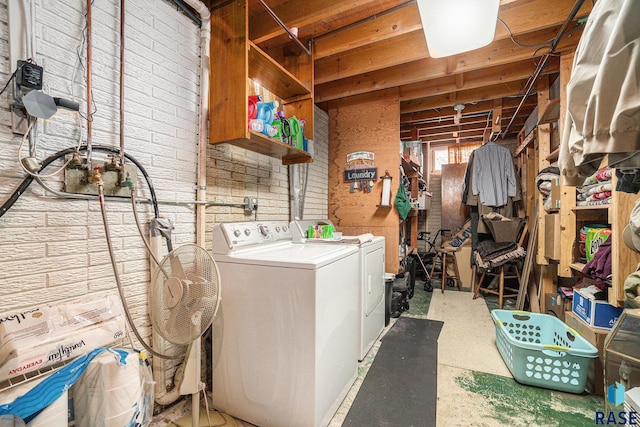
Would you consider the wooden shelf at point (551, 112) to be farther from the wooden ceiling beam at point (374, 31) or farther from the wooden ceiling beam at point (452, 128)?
the wooden ceiling beam at point (452, 128)

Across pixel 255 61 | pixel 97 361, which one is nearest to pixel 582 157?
pixel 255 61

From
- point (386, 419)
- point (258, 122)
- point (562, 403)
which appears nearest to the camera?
point (386, 419)

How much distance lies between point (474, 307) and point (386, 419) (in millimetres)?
2409

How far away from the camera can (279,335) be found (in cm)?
147

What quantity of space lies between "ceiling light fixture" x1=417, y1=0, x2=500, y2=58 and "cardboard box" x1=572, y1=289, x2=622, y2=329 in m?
1.86

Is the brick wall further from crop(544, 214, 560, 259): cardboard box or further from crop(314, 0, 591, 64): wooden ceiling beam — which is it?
crop(544, 214, 560, 259): cardboard box

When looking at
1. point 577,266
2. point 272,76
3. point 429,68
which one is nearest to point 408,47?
Answer: point 429,68

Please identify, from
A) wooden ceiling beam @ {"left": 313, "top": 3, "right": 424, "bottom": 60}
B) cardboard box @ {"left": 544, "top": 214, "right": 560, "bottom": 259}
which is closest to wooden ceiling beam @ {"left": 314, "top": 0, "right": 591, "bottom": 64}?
wooden ceiling beam @ {"left": 313, "top": 3, "right": 424, "bottom": 60}

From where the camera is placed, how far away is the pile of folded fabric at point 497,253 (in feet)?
11.4

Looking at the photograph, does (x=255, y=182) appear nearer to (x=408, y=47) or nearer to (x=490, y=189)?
(x=408, y=47)

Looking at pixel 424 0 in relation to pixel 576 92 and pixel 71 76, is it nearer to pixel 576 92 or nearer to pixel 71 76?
pixel 576 92

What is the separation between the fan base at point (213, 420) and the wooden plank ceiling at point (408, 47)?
2475 millimetres

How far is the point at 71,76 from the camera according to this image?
1.26 m

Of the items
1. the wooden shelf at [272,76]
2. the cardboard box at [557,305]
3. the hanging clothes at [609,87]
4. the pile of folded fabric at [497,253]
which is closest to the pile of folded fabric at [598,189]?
the cardboard box at [557,305]
